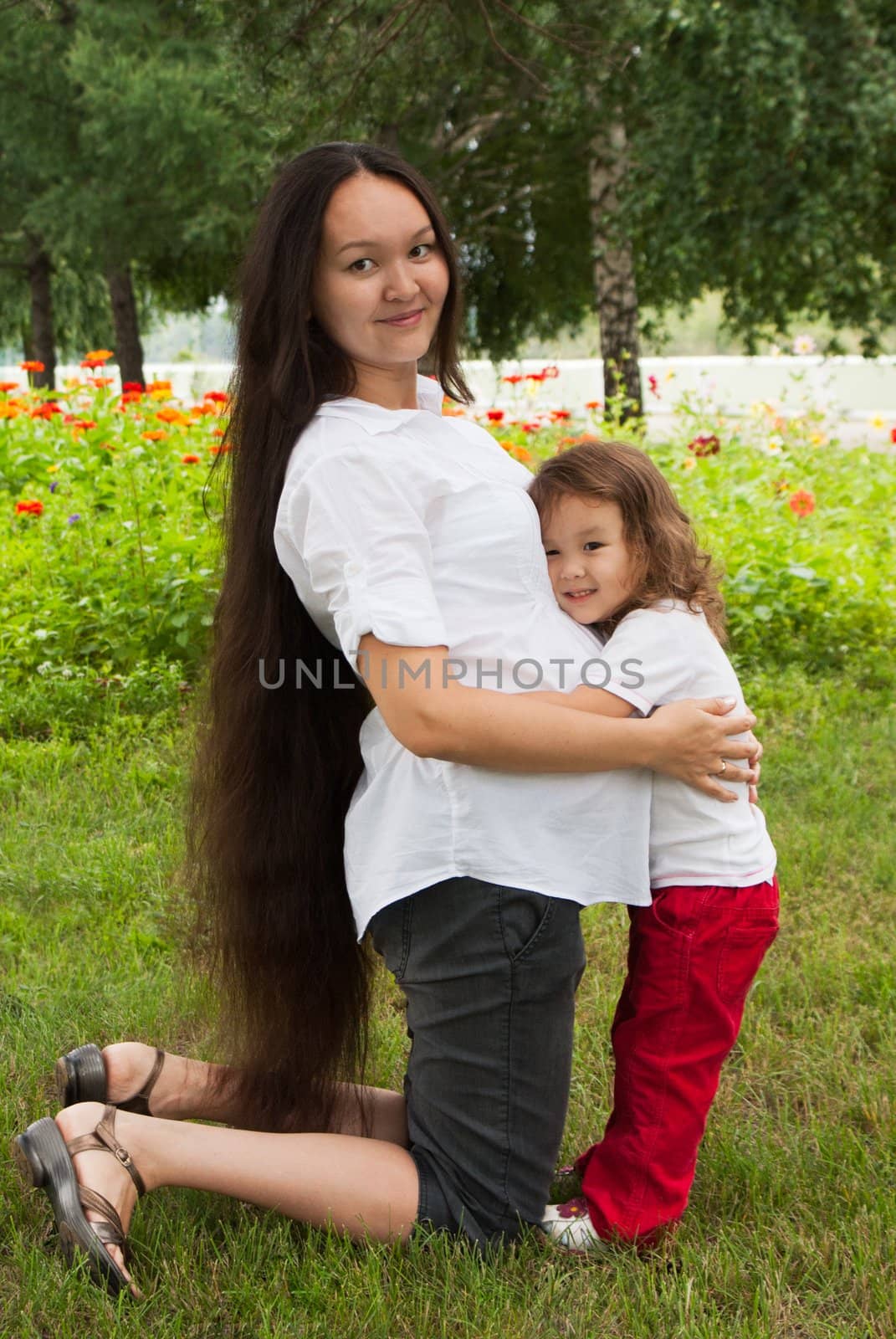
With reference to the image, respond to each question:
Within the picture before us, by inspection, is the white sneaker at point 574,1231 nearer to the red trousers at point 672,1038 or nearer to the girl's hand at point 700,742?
the red trousers at point 672,1038

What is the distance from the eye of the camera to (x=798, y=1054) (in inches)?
108

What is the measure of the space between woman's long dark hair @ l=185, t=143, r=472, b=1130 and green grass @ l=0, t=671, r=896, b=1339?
0.99ft

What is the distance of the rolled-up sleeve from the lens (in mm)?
1801

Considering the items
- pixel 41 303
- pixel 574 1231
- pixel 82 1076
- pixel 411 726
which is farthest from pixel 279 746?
pixel 41 303

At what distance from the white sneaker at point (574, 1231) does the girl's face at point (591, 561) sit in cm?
97

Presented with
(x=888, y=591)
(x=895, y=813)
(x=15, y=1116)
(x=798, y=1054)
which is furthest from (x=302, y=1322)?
(x=888, y=591)

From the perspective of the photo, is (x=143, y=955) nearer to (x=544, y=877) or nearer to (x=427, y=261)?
(x=544, y=877)

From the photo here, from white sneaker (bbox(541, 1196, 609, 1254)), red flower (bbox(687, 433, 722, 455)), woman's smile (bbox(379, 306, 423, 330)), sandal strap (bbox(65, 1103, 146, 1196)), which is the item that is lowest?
white sneaker (bbox(541, 1196, 609, 1254))

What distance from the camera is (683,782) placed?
2025 mm

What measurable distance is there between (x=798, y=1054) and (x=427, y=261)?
1.76m

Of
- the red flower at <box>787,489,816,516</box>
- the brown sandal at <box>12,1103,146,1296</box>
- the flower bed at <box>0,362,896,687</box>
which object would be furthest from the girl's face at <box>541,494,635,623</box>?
the red flower at <box>787,489,816,516</box>

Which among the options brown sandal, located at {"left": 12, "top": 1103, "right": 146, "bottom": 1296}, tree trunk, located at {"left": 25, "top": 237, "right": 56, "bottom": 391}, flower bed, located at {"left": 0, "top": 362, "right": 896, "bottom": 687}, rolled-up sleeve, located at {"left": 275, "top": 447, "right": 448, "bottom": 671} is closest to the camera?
rolled-up sleeve, located at {"left": 275, "top": 447, "right": 448, "bottom": 671}

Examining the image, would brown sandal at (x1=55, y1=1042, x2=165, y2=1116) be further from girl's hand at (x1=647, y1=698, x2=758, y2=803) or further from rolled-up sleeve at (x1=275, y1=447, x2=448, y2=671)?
girl's hand at (x1=647, y1=698, x2=758, y2=803)

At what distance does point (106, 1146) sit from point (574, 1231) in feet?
2.46
